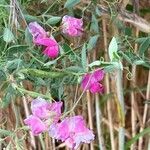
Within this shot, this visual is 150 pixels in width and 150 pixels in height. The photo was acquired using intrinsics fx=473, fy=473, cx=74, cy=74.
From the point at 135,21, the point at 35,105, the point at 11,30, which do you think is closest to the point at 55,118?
the point at 35,105

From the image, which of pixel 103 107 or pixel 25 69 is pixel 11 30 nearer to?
pixel 25 69

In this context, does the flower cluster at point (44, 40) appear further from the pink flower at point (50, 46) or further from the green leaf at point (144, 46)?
the green leaf at point (144, 46)

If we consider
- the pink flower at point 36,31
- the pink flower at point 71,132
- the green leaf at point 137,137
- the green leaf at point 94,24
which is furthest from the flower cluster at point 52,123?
the green leaf at point 137,137

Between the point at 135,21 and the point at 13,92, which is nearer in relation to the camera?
the point at 13,92

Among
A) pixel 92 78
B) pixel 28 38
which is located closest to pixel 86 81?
pixel 92 78

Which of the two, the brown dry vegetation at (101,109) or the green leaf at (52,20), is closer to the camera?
the green leaf at (52,20)

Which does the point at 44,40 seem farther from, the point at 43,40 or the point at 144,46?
the point at 144,46
